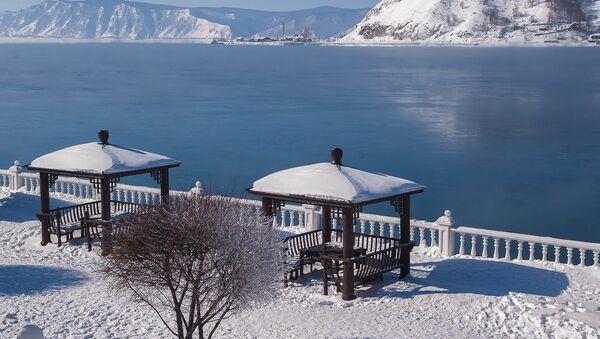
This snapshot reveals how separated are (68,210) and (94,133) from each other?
119 ft

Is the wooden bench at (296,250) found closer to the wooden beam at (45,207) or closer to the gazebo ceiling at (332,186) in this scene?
the gazebo ceiling at (332,186)

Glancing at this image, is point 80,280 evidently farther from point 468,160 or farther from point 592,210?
point 468,160

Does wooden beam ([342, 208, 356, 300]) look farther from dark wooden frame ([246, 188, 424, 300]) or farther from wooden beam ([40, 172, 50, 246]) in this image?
wooden beam ([40, 172, 50, 246])

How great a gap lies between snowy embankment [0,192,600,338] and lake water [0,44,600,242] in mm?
11876

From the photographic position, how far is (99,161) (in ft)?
57.9

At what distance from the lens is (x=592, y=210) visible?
98.9 ft

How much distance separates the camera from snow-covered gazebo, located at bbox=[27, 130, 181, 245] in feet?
57.7

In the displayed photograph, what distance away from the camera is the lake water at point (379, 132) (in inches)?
1308

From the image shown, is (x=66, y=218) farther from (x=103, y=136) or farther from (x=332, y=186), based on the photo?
(x=332, y=186)

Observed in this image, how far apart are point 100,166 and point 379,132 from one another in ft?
128

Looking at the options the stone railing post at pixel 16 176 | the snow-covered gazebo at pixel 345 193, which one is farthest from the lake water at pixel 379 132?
the snow-covered gazebo at pixel 345 193

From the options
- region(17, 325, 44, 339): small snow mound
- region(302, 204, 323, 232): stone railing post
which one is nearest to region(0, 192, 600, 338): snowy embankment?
region(17, 325, 44, 339): small snow mound

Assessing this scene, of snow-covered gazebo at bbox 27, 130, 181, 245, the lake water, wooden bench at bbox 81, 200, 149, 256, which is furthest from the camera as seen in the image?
the lake water

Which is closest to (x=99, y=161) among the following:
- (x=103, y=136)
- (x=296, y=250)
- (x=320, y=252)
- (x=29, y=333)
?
(x=103, y=136)
